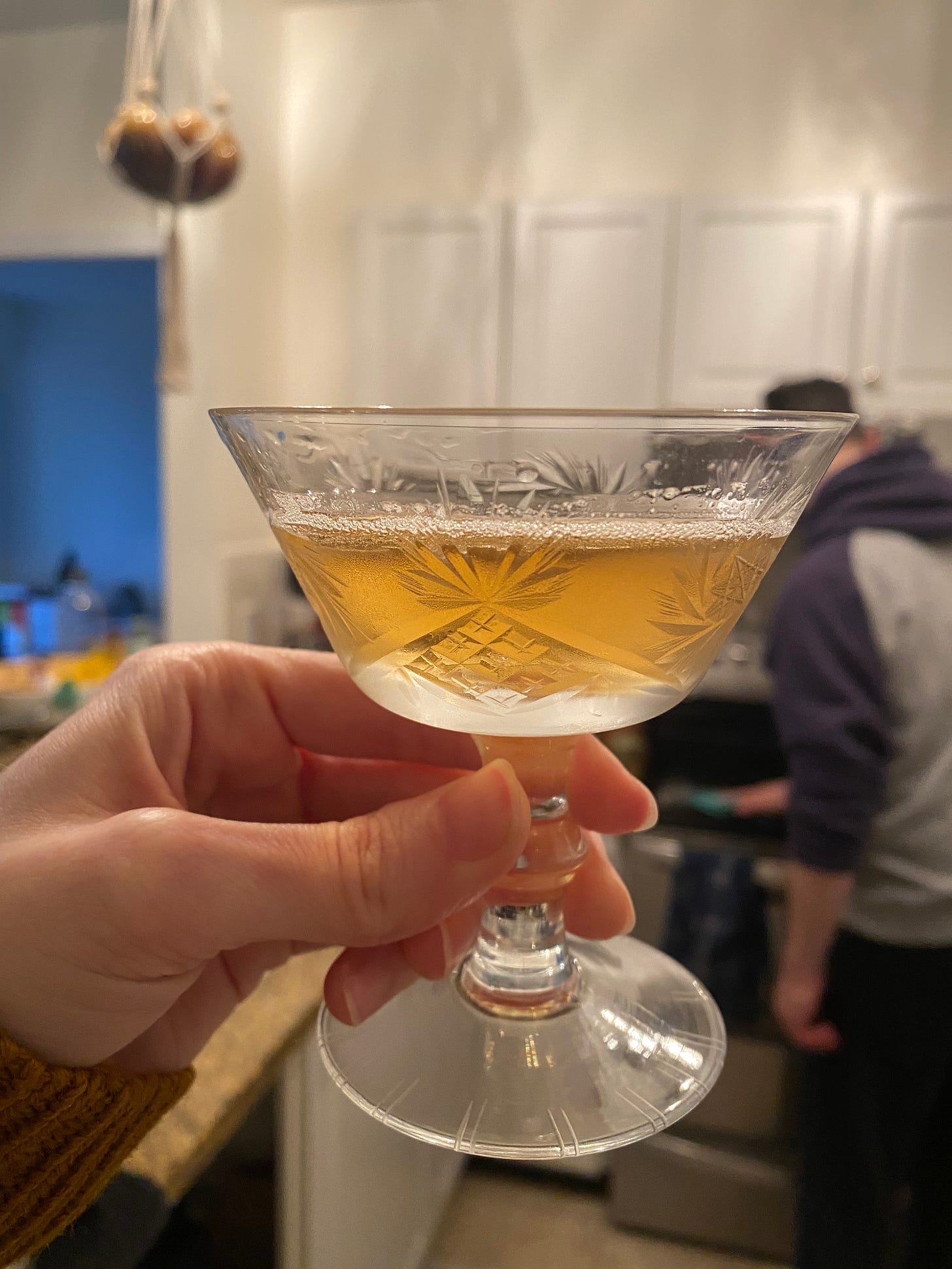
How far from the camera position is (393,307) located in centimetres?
250

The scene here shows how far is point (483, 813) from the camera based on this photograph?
0.45m

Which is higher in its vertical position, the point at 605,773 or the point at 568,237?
the point at 568,237

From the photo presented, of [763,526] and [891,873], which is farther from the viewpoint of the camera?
[891,873]

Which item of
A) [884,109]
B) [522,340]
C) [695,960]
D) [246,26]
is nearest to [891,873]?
[695,960]

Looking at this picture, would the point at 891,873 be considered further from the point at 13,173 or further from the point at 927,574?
the point at 13,173

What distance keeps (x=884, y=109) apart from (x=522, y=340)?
1143 mm

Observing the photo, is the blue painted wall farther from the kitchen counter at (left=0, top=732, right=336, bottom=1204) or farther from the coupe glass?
the coupe glass

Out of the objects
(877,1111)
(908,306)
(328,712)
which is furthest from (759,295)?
(328,712)

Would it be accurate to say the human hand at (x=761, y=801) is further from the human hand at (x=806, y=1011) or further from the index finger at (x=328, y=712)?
the index finger at (x=328, y=712)

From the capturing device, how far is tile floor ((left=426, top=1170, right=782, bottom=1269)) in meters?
1.83

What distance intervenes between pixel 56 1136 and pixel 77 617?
2372 mm

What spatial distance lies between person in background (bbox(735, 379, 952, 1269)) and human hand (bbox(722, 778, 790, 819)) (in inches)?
13.2

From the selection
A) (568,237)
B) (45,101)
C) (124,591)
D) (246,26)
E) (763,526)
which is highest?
(246,26)

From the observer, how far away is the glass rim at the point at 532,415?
362 millimetres
